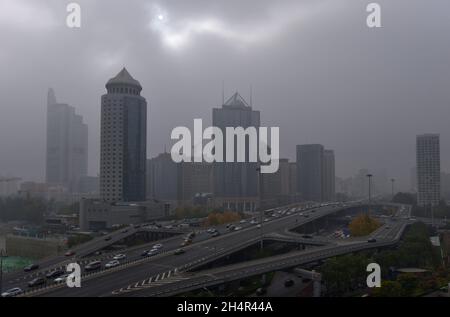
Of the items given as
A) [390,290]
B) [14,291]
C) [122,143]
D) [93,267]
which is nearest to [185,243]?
[93,267]

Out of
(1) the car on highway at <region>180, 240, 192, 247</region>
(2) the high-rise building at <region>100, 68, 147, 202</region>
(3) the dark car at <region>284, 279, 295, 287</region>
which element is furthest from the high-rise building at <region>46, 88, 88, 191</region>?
(3) the dark car at <region>284, 279, 295, 287</region>

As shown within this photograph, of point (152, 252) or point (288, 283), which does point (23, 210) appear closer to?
point (152, 252)

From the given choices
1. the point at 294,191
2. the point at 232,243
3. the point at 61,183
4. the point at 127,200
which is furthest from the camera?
the point at 61,183

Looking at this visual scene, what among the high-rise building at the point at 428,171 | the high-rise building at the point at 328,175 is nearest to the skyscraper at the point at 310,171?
the high-rise building at the point at 328,175
